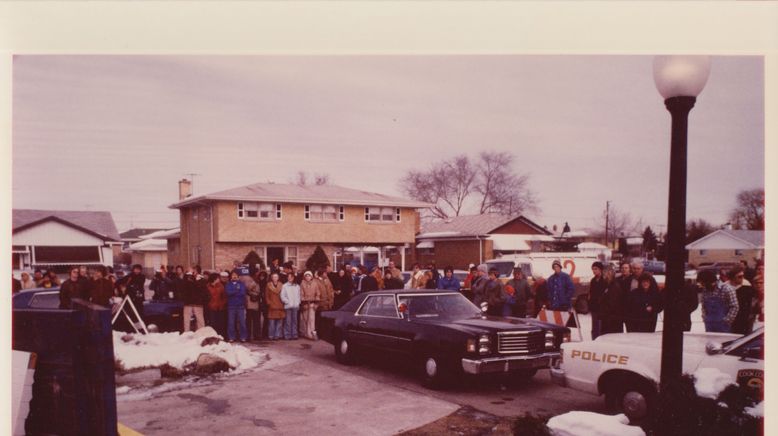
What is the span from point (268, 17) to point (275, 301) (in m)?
6.33

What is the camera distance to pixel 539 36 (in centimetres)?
423

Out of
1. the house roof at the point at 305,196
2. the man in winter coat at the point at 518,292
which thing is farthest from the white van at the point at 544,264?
the house roof at the point at 305,196

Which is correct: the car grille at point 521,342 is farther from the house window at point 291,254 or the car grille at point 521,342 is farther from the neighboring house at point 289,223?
the house window at point 291,254

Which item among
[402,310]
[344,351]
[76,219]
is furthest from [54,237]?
[344,351]

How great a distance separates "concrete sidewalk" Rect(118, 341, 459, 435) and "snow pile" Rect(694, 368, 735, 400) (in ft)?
6.77

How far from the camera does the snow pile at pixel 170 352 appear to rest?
19.5 ft

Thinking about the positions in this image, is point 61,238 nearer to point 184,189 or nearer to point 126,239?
point 126,239

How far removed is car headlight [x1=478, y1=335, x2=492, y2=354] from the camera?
5879mm

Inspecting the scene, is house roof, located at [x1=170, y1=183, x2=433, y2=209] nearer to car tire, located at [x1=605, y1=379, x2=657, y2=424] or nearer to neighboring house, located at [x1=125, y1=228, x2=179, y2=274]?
neighboring house, located at [x1=125, y1=228, x2=179, y2=274]

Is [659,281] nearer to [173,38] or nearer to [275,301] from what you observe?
[173,38]

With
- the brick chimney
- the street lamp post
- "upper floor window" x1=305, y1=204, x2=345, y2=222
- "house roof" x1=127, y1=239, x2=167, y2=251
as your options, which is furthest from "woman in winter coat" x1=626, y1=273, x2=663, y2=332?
"house roof" x1=127, y1=239, x2=167, y2=251

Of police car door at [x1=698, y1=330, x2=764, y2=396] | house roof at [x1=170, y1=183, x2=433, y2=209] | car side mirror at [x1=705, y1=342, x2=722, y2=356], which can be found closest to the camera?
police car door at [x1=698, y1=330, x2=764, y2=396]

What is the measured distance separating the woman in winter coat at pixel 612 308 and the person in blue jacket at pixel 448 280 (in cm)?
197

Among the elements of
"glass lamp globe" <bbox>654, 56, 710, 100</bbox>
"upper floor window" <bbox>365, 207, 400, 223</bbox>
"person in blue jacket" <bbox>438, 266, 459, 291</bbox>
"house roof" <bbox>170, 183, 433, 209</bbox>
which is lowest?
"person in blue jacket" <bbox>438, 266, 459, 291</bbox>
